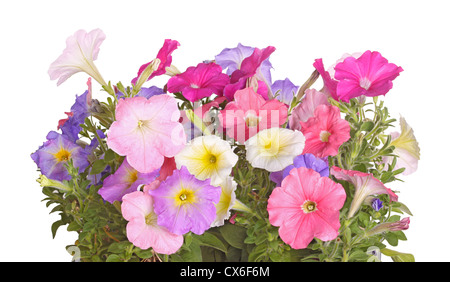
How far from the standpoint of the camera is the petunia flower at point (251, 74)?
1.98 m

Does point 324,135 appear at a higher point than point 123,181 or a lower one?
higher

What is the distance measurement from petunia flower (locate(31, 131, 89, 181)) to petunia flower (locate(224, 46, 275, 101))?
494 millimetres

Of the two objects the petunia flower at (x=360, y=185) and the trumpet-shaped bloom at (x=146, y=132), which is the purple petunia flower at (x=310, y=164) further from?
the trumpet-shaped bloom at (x=146, y=132)

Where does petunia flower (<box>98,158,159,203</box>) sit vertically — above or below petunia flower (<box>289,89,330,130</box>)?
below

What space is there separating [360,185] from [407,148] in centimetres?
35

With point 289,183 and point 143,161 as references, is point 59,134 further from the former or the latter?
point 289,183

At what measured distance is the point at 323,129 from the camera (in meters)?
1.93

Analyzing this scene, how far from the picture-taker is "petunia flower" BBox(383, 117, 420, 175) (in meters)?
2.12

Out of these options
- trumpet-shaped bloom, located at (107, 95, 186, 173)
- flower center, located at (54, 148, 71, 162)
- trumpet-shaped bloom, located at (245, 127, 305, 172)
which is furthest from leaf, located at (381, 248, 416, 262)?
flower center, located at (54, 148, 71, 162)

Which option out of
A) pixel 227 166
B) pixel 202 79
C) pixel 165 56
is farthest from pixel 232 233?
pixel 165 56

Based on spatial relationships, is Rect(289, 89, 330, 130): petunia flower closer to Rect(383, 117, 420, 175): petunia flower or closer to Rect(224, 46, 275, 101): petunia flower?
Rect(224, 46, 275, 101): petunia flower

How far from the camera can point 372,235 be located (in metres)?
1.92

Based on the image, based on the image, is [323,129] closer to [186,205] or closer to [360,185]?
[360,185]
